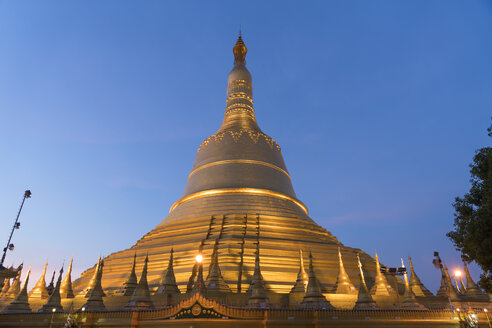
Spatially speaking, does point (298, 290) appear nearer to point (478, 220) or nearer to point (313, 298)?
point (313, 298)

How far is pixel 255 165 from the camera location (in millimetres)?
23891

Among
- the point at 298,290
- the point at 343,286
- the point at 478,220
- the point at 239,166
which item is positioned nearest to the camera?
the point at 478,220

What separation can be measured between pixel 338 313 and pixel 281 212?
1104cm

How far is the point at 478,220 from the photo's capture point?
9.05 m

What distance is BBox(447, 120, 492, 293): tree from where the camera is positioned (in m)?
8.98

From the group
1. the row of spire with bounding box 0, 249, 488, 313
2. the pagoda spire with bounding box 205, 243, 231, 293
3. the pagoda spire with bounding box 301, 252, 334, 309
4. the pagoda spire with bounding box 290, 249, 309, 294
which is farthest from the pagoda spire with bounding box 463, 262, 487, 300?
the pagoda spire with bounding box 205, 243, 231, 293

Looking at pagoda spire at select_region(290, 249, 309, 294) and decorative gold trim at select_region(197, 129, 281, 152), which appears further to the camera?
decorative gold trim at select_region(197, 129, 281, 152)

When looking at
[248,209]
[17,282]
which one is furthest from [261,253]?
[17,282]

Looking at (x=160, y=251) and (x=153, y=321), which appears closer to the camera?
(x=153, y=321)

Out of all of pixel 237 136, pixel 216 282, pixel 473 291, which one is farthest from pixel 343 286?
pixel 237 136

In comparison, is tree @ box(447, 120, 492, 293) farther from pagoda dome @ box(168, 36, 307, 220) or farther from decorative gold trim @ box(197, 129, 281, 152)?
decorative gold trim @ box(197, 129, 281, 152)

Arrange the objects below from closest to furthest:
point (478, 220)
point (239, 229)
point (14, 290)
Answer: point (478, 220), point (14, 290), point (239, 229)

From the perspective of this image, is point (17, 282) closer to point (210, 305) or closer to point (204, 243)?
point (204, 243)

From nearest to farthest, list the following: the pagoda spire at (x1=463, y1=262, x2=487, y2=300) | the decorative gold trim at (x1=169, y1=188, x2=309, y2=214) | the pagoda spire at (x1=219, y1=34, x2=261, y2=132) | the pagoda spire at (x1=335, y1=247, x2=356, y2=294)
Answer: the pagoda spire at (x1=335, y1=247, x2=356, y2=294), the pagoda spire at (x1=463, y1=262, x2=487, y2=300), the decorative gold trim at (x1=169, y1=188, x2=309, y2=214), the pagoda spire at (x1=219, y1=34, x2=261, y2=132)
